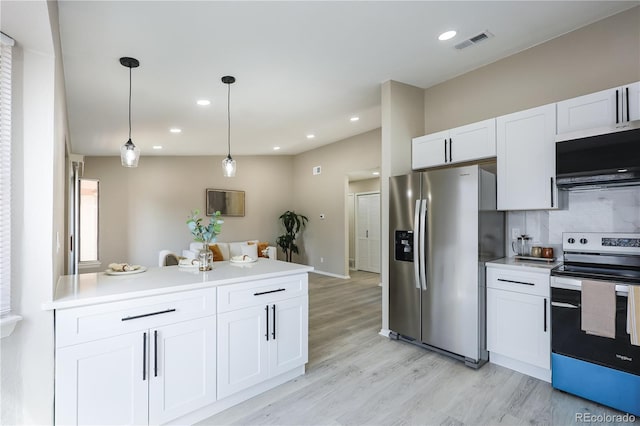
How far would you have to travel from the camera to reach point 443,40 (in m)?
2.75

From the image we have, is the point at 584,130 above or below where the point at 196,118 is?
below

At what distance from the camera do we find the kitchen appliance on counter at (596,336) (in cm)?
201

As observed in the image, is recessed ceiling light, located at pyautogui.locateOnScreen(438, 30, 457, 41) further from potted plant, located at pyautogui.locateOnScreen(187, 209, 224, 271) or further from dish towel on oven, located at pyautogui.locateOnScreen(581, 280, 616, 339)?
potted plant, located at pyautogui.locateOnScreen(187, 209, 224, 271)

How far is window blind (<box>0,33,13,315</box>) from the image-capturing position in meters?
1.44

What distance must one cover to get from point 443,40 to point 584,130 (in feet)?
4.33

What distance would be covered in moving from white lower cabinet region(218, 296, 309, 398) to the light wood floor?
0.16 metres

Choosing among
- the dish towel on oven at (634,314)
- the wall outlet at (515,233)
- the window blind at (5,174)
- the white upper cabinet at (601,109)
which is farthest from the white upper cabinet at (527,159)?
the window blind at (5,174)

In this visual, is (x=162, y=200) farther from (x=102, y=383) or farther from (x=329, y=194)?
(x=102, y=383)

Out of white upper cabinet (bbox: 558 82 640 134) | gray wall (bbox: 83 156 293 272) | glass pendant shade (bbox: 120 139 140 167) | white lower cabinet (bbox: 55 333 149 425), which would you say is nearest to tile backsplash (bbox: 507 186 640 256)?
white upper cabinet (bbox: 558 82 640 134)

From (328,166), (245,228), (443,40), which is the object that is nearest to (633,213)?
(443,40)

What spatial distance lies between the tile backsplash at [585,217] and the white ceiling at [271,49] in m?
1.45

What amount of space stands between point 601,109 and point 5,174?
3.69 meters

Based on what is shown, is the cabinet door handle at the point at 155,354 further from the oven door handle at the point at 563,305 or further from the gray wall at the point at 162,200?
the gray wall at the point at 162,200

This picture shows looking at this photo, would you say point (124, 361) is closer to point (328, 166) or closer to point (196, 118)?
point (196, 118)
